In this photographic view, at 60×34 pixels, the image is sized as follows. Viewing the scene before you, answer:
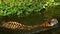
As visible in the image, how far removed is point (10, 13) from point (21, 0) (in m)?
1.31

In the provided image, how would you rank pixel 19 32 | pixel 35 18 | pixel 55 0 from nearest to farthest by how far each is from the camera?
pixel 19 32 < pixel 35 18 < pixel 55 0

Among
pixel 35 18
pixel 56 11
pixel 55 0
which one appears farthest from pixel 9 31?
pixel 55 0

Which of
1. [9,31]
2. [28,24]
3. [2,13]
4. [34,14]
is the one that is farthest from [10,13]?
[9,31]

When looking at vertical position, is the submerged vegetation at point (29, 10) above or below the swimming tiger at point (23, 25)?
below

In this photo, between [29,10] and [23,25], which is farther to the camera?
[29,10]

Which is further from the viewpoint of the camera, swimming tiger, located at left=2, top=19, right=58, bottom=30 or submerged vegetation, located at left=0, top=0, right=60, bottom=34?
submerged vegetation, located at left=0, top=0, right=60, bottom=34

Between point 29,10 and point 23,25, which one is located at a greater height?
point 23,25

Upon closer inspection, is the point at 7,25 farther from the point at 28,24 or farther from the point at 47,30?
the point at 47,30

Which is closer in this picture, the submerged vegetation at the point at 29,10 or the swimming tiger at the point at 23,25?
the swimming tiger at the point at 23,25

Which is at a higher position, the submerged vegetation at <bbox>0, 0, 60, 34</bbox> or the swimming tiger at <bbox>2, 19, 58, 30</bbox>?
the swimming tiger at <bbox>2, 19, 58, 30</bbox>

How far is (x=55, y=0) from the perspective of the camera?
12914mm

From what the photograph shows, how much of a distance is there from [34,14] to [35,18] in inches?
27.4

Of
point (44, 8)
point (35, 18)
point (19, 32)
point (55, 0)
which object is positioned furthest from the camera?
point (55, 0)

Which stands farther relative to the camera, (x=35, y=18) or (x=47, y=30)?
(x=35, y=18)
